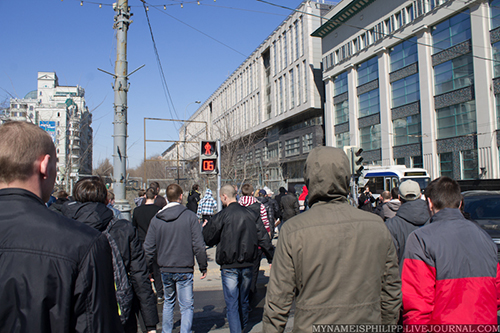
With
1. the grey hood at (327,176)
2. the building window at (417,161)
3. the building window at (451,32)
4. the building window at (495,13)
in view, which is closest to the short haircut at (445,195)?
the grey hood at (327,176)

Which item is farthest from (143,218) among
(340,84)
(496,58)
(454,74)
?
(340,84)

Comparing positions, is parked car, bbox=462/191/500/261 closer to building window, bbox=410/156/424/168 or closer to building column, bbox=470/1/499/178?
building column, bbox=470/1/499/178

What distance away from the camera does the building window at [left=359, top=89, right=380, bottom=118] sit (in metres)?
33.5

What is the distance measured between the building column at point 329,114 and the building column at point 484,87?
54.5 ft

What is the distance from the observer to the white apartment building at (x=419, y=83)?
23328 millimetres

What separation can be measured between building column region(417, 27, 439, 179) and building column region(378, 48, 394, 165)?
3.78 meters

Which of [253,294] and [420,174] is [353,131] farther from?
[253,294]

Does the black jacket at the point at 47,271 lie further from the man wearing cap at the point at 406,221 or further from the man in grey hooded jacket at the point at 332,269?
the man wearing cap at the point at 406,221

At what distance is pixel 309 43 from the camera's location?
133 ft

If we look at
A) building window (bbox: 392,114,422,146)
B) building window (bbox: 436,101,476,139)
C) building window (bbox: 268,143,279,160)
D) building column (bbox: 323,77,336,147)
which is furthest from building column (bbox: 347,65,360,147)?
building window (bbox: 268,143,279,160)

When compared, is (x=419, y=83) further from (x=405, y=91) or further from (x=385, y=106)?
(x=385, y=106)

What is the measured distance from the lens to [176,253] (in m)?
4.39

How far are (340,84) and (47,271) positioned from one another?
131 ft

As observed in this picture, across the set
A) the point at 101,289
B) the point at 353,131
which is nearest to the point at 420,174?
the point at 353,131
